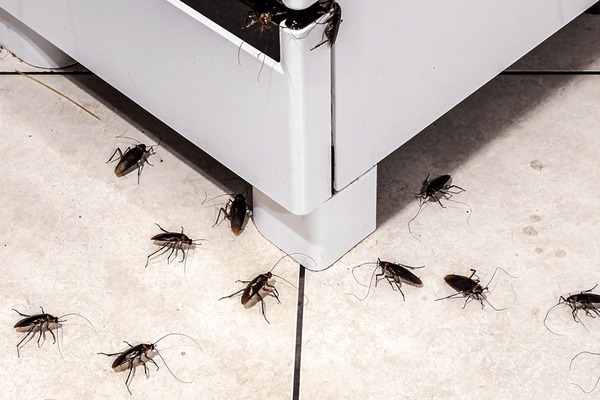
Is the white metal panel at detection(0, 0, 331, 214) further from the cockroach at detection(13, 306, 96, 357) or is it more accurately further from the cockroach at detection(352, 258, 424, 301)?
the cockroach at detection(13, 306, 96, 357)

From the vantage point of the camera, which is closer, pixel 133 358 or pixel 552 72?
pixel 133 358

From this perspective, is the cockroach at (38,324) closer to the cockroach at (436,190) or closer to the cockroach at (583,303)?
the cockroach at (436,190)

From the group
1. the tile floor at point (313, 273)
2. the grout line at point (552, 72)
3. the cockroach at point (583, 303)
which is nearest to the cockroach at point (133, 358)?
the tile floor at point (313, 273)

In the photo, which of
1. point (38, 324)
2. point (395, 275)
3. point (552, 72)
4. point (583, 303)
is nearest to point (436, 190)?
point (395, 275)

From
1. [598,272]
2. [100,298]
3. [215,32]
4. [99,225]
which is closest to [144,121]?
[99,225]

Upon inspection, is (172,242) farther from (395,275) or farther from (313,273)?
(395,275)

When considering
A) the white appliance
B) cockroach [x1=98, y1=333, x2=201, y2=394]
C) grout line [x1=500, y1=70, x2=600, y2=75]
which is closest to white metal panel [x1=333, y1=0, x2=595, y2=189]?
the white appliance
